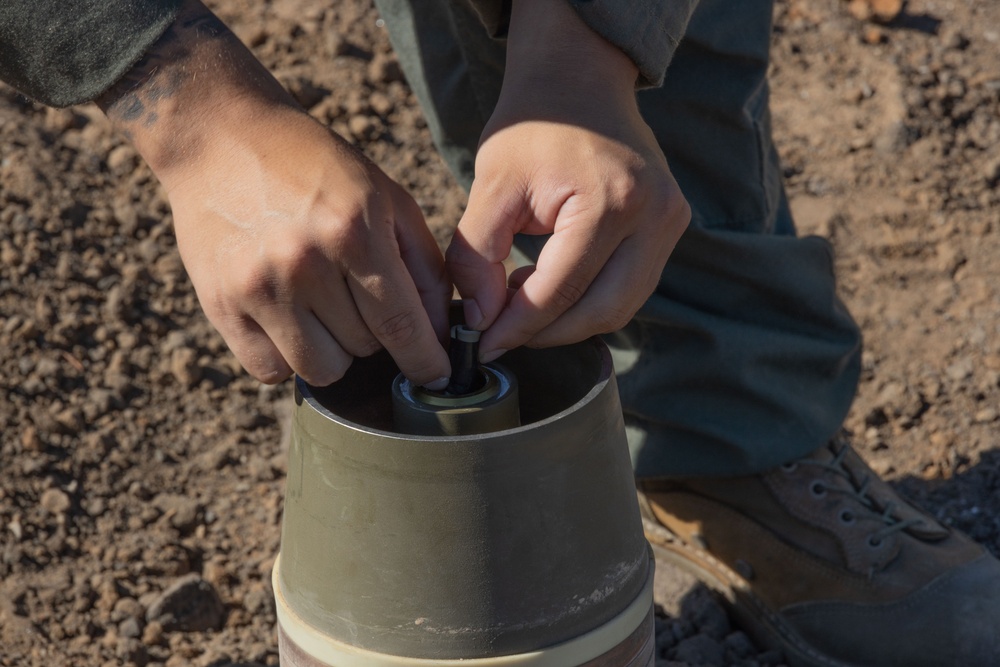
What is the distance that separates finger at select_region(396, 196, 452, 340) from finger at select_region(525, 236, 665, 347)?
0.14 m

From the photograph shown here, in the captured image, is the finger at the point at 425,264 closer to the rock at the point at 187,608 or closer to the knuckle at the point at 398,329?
the knuckle at the point at 398,329

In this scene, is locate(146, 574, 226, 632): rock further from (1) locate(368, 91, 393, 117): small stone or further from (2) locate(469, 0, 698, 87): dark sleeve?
(1) locate(368, 91, 393, 117): small stone

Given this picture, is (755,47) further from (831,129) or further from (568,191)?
(831,129)

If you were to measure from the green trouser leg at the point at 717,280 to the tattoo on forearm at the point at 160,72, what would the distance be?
742 millimetres

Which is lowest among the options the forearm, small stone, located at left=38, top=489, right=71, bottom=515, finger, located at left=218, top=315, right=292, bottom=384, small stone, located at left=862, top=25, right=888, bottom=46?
small stone, located at left=38, top=489, right=71, bottom=515

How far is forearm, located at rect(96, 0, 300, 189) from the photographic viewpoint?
4.90 ft

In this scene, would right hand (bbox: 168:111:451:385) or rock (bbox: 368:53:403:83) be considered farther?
rock (bbox: 368:53:403:83)

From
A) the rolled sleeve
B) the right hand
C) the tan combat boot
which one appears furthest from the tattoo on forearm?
the tan combat boot

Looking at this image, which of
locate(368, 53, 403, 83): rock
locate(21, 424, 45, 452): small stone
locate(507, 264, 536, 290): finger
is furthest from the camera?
locate(368, 53, 403, 83): rock

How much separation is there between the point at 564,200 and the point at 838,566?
46.7 inches

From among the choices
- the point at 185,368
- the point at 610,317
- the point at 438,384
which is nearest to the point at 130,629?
the point at 185,368

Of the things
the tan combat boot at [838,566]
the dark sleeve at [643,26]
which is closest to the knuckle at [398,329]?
the dark sleeve at [643,26]

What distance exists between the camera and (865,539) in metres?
2.29

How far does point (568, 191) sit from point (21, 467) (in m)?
1.74
